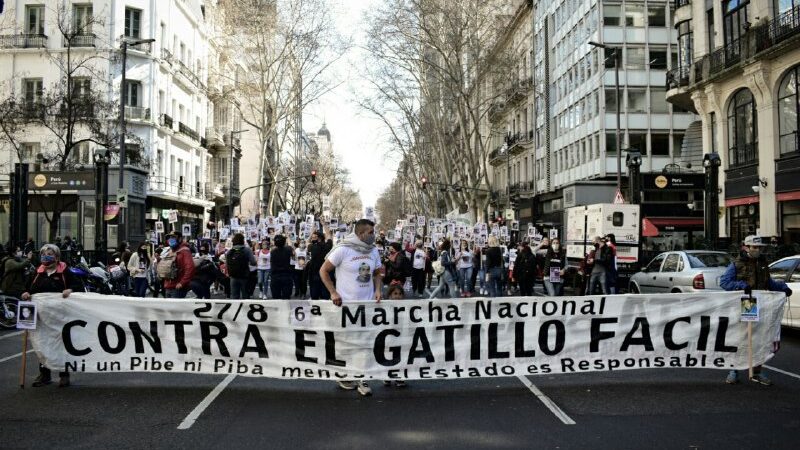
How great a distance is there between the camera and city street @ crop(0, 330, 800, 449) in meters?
5.77

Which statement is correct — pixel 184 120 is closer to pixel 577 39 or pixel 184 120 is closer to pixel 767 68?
pixel 577 39

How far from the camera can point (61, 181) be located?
21.9 m

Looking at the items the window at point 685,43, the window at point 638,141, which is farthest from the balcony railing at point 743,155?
the window at point 638,141

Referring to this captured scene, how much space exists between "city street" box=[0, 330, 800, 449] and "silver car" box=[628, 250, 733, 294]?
486 cm

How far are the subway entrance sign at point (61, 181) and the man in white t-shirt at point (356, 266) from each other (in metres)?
17.0

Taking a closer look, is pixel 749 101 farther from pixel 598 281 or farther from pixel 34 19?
pixel 34 19

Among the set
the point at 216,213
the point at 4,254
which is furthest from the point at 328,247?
the point at 216,213

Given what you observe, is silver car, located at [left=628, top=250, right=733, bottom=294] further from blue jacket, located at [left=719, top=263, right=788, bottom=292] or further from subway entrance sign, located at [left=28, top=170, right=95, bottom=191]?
subway entrance sign, located at [left=28, top=170, right=95, bottom=191]

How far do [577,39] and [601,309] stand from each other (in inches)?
1722

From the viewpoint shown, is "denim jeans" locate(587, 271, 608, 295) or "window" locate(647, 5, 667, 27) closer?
"denim jeans" locate(587, 271, 608, 295)

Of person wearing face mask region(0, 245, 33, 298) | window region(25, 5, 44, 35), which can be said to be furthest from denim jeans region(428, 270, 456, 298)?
window region(25, 5, 44, 35)

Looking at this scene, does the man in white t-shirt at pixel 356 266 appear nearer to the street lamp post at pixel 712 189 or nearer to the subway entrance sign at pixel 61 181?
the subway entrance sign at pixel 61 181

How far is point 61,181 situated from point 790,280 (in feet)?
65.1

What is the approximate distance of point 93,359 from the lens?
25.3ft
